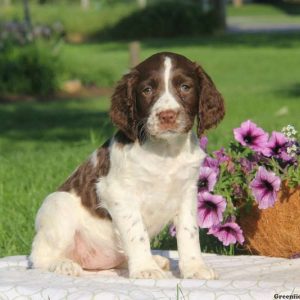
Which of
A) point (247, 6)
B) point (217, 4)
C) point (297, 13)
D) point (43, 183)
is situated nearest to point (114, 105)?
point (43, 183)

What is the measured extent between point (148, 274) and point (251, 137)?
1.60 meters

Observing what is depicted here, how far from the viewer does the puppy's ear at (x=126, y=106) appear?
519 centimetres

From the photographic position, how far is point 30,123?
16.2 metres

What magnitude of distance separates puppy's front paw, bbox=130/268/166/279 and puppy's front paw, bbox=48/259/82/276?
1.33 feet

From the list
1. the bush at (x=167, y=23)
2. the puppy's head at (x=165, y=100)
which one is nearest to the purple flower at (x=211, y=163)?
the puppy's head at (x=165, y=100)

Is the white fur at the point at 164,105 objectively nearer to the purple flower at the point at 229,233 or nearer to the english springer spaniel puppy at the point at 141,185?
the english springer spaniel puppy at the point at 141,185

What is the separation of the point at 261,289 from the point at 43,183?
434cm

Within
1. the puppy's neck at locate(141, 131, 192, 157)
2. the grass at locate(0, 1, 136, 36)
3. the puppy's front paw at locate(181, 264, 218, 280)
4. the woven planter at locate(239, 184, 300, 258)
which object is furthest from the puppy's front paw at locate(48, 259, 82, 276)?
the grass at locate(0, 1, 136, 36)

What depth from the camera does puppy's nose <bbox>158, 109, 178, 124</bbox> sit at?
189 inches

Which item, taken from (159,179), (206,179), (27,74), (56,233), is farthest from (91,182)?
(27,74)

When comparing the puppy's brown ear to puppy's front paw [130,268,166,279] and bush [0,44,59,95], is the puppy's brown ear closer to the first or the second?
puppy's front paw [130,268,166,279]

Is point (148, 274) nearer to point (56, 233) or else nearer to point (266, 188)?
point (56, 233)

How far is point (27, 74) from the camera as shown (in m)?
20.4

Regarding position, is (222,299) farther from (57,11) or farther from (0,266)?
(57,11)
